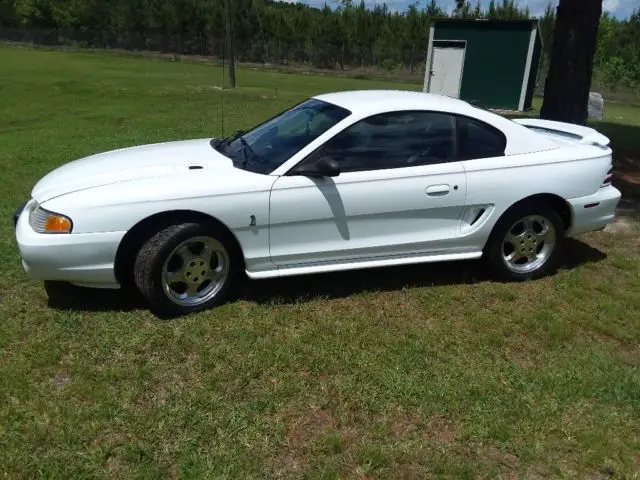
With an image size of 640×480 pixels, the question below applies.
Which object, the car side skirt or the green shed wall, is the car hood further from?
the green shed wall

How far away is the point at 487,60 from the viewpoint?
74.2 ft

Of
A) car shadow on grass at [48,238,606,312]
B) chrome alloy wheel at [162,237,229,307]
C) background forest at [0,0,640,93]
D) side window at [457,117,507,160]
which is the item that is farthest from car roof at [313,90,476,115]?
background forest at [0,0,640,93]

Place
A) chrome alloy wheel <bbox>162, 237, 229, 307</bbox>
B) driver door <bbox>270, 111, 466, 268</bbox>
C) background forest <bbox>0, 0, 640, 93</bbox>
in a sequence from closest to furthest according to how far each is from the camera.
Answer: chrome alloy wheel <bbox>162, 237, 229, 307</bbox> < driver door <bbox>270, 111, 466, 268</bbox> < background forest <bbox>0, 0, 640, 93</bbox>

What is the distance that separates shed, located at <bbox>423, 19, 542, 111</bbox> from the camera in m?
22.2

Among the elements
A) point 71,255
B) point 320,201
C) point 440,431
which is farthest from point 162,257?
point 440,431

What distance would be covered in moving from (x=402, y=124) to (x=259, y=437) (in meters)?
2.51

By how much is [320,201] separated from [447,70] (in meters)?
20.8

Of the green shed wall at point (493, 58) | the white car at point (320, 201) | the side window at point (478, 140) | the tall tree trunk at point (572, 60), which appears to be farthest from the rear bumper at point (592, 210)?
the green shed wall at point (493, 58)

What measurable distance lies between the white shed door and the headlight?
68.7 ft

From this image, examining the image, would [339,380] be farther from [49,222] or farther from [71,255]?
[49,222]

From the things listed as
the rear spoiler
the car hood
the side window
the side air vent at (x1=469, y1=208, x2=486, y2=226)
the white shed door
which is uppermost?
the side window

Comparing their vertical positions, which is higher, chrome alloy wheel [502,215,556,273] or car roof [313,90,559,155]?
car roof [313,90,559,155]

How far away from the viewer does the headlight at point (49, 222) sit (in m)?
3.65

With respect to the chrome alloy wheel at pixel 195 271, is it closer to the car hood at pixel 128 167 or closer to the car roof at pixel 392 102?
the car hood at pixel 128 167
